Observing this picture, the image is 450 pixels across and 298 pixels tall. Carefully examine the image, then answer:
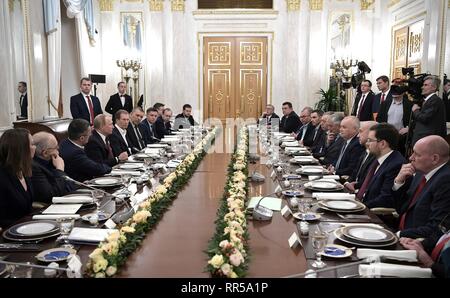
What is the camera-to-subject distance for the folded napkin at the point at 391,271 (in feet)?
5.14

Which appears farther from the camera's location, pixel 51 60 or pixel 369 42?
pixel 369 42

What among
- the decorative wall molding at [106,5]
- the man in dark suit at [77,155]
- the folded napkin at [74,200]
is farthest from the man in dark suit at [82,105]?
the folded napkin at [74,200]

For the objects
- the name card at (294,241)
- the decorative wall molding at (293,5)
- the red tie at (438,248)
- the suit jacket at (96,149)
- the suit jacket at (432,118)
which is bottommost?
the red tie at (438,248)

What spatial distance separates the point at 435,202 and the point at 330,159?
234cm

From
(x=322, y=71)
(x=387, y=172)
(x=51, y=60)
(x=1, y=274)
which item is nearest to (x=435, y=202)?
(x=387, y=172)

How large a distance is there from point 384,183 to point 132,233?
1845 mm

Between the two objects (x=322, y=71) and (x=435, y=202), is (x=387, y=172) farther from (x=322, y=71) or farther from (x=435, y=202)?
(x=322, y=71)

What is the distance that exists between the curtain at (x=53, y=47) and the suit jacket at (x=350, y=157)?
4.72m

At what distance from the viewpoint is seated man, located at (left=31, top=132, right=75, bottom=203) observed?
2957mm

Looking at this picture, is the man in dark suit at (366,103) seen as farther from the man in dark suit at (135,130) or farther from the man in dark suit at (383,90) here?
the man in dark suit at (135,130)

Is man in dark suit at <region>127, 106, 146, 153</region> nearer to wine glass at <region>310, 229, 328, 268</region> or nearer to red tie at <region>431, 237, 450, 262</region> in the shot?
wine glass at <region>310, 229, 328, 268</region>

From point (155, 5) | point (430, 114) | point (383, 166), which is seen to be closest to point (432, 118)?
point (430, 114)

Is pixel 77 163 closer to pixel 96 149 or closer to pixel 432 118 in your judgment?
pixel 96 149
